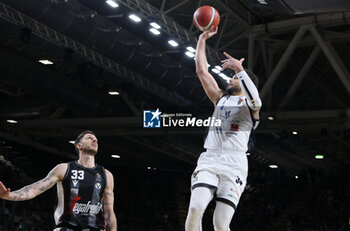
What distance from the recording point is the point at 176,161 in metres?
34.9

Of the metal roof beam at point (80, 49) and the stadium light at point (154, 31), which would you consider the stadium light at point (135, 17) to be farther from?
the metal roof beam at point (80, 49)

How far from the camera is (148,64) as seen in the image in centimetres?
1775

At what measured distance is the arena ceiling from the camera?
15219mm

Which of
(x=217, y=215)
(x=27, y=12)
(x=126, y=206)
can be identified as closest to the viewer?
(x=217, y=215)

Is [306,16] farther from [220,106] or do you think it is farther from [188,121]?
[220,106]

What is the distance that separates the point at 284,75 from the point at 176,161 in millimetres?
11746

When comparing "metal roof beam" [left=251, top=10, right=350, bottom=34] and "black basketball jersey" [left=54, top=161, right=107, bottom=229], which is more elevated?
"metal roof beam" [left=251, top=10, right=350, bottom=34]

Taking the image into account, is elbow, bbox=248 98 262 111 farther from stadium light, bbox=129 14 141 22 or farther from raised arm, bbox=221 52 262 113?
stadium light, bbox=129 14 141 22

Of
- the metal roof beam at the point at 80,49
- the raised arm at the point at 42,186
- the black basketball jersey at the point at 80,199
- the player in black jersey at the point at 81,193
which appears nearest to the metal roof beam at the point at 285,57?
the metal roof beam at the point at 80,49

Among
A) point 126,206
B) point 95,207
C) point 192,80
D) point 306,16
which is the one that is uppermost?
point 306,16

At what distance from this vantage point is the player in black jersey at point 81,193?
621 cm

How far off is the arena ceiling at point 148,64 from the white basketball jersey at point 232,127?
2951 millimetres

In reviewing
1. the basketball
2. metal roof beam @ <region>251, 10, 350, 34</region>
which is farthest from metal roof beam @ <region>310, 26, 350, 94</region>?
the basketball

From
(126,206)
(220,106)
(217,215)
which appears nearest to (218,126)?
(220,106)
